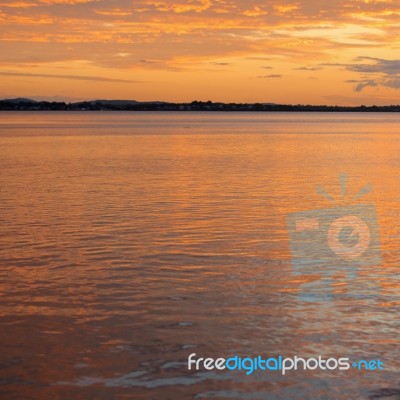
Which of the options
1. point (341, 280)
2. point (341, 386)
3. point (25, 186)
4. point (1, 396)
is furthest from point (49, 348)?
point (25, 186)

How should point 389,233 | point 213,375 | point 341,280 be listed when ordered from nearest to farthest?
1. point 213,375
2. point 341,280
3. point 389,233

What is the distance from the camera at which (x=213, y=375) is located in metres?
8.47

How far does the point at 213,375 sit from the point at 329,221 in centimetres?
1164

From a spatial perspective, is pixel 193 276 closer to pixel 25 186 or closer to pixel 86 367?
pixel 86 367

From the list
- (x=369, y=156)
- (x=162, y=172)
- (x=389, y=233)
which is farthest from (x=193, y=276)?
(x=369, y=156)

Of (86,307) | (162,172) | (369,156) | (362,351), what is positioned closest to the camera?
(362,351)

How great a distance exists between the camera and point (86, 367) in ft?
28.5

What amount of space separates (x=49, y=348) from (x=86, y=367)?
2.86ft

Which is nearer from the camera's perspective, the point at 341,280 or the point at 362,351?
the point at 362,351

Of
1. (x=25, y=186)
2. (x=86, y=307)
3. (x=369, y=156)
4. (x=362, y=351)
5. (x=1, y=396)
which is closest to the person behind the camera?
(x=1, y=396)

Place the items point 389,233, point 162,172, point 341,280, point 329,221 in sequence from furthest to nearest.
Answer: point 162,172
point 329,221
point 389,233
point 341,280

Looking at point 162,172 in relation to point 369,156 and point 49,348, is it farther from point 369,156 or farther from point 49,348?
point 49,348

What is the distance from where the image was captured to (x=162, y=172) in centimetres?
3619

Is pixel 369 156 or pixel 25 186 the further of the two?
pixel 369 156
